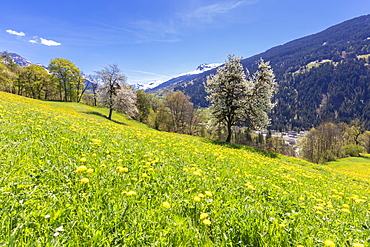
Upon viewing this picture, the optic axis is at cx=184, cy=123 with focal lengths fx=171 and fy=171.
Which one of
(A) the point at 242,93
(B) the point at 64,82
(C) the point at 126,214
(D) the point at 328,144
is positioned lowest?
(D) the point at 328,144

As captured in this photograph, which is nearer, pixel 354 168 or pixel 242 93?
pixel 242 93

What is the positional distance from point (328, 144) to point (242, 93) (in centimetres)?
7941

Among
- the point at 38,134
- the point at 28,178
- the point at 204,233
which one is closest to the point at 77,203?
the point at 28,178

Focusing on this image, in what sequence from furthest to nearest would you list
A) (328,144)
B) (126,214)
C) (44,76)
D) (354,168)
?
(328,144), (44,76), (354,168), (126,214)

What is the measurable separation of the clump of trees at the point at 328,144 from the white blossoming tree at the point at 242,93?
66.6m

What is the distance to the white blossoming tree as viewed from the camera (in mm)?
27156

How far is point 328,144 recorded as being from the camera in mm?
80125

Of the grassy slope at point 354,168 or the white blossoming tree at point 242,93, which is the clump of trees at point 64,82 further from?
the grassy slope at point 354,168

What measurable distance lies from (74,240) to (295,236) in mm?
3626

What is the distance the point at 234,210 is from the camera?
3.75 metres

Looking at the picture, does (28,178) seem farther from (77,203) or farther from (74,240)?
(74,240)

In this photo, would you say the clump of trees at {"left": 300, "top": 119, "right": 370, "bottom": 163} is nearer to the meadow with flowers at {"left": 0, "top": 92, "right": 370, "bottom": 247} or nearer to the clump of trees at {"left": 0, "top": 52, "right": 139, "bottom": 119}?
the clump of trees at {"left": 0, "top": 52, "right": 139, "bottom": 119}

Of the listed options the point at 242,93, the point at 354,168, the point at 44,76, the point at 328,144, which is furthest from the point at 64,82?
the point at 328,144

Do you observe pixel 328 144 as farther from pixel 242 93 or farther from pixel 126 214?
pixel 126 214
